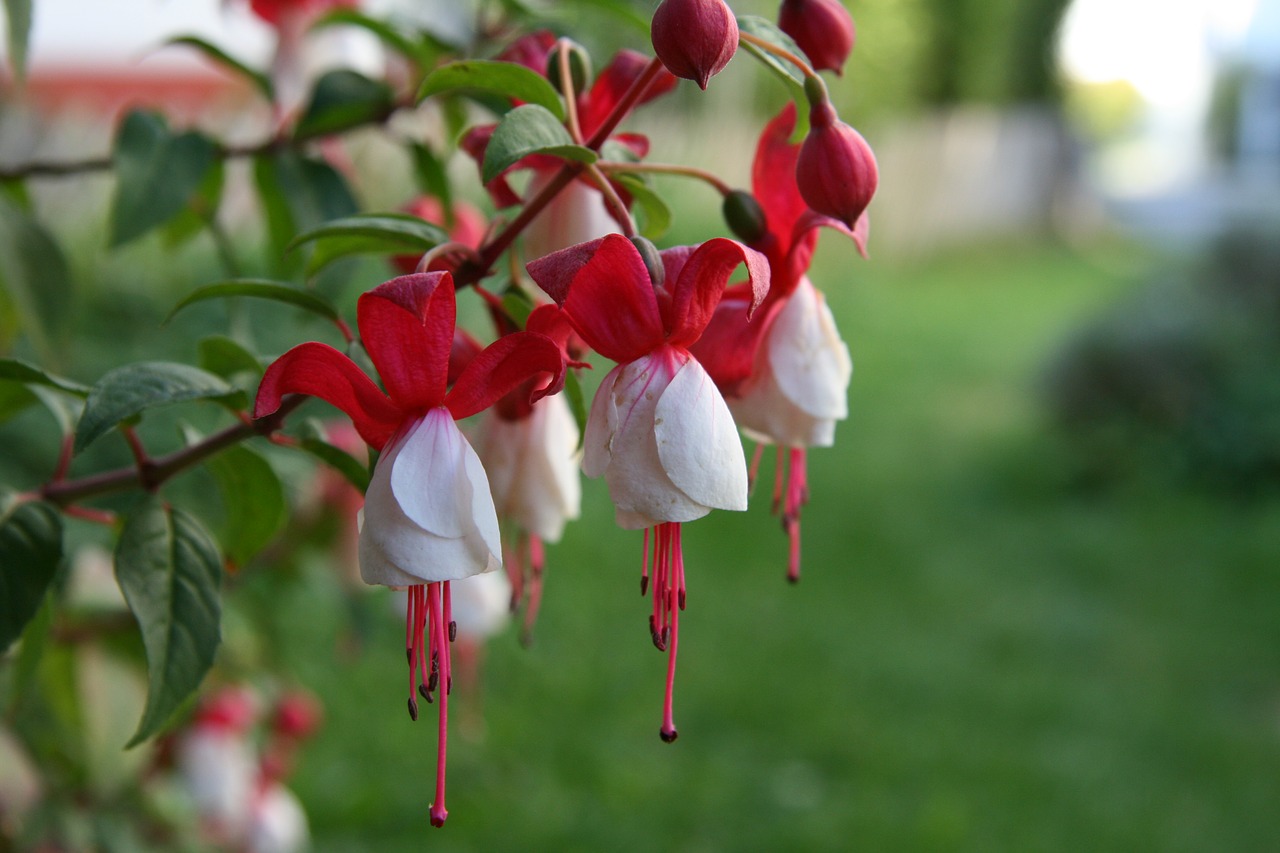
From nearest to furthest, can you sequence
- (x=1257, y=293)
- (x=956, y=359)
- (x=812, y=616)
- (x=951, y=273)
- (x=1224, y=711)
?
(x=1224, y=711)
(x=812, y=616)
(x=1257, y=293)
(x=956, y=359)
(x=951, y=273)

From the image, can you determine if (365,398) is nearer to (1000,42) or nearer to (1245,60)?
(1000,42)

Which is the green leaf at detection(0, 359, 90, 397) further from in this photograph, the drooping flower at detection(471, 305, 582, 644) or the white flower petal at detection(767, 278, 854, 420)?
the white flower petal at detection(767, 278, 854, 420)

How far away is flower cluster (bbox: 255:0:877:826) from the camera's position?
36 cm

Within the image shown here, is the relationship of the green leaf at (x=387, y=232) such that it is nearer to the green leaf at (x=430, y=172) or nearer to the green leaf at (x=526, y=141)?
the green leaf at (x=526, y=141)

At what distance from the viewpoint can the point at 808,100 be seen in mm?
426

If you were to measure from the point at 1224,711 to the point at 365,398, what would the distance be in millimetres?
2171

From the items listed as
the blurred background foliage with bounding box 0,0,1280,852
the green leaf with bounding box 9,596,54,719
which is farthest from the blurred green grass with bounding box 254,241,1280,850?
the green leaf with bounding box 9,596,54,719

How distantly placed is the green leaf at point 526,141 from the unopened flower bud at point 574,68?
0.06 m

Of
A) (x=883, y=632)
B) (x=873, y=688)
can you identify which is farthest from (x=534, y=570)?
(x=883, y=632)

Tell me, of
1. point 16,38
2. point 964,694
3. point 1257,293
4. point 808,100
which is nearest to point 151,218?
point 16,38

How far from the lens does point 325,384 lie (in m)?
0.37

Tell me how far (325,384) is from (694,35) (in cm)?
15

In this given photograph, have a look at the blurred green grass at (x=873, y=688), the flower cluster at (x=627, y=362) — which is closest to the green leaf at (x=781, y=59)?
the flower cluster at (x=627, y=362)

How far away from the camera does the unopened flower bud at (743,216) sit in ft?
1.44
